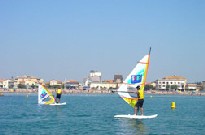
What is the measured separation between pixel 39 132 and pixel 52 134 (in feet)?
3.89

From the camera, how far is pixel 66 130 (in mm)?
26812

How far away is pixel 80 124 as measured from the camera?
30.3m

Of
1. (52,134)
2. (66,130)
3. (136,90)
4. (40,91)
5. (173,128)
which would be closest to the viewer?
(52,134)

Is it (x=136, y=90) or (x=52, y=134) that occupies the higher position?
(x=136, y=90)

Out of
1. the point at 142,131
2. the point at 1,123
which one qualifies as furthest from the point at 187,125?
the point at 1,123

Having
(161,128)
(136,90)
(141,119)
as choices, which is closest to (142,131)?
(161,128)

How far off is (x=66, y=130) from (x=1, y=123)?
21.2 ft

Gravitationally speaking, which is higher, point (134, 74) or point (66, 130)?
point (134, 74)

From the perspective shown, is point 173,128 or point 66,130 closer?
point 66,130

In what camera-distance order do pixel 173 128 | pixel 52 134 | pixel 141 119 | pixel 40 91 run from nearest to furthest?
pixel 52 134
pixel 173 128
pixel 141 119
pixel 40 91

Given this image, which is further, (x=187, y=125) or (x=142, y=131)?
(x=187, y=125)

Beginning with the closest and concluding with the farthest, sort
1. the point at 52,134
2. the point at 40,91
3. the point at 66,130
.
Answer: the point at 52,134 → the point at 66,130 → the point at 40,91

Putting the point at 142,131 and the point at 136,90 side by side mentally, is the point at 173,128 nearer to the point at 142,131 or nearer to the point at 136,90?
the point at 142,131

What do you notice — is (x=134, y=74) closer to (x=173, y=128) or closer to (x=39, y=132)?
(x=173, y=128)
